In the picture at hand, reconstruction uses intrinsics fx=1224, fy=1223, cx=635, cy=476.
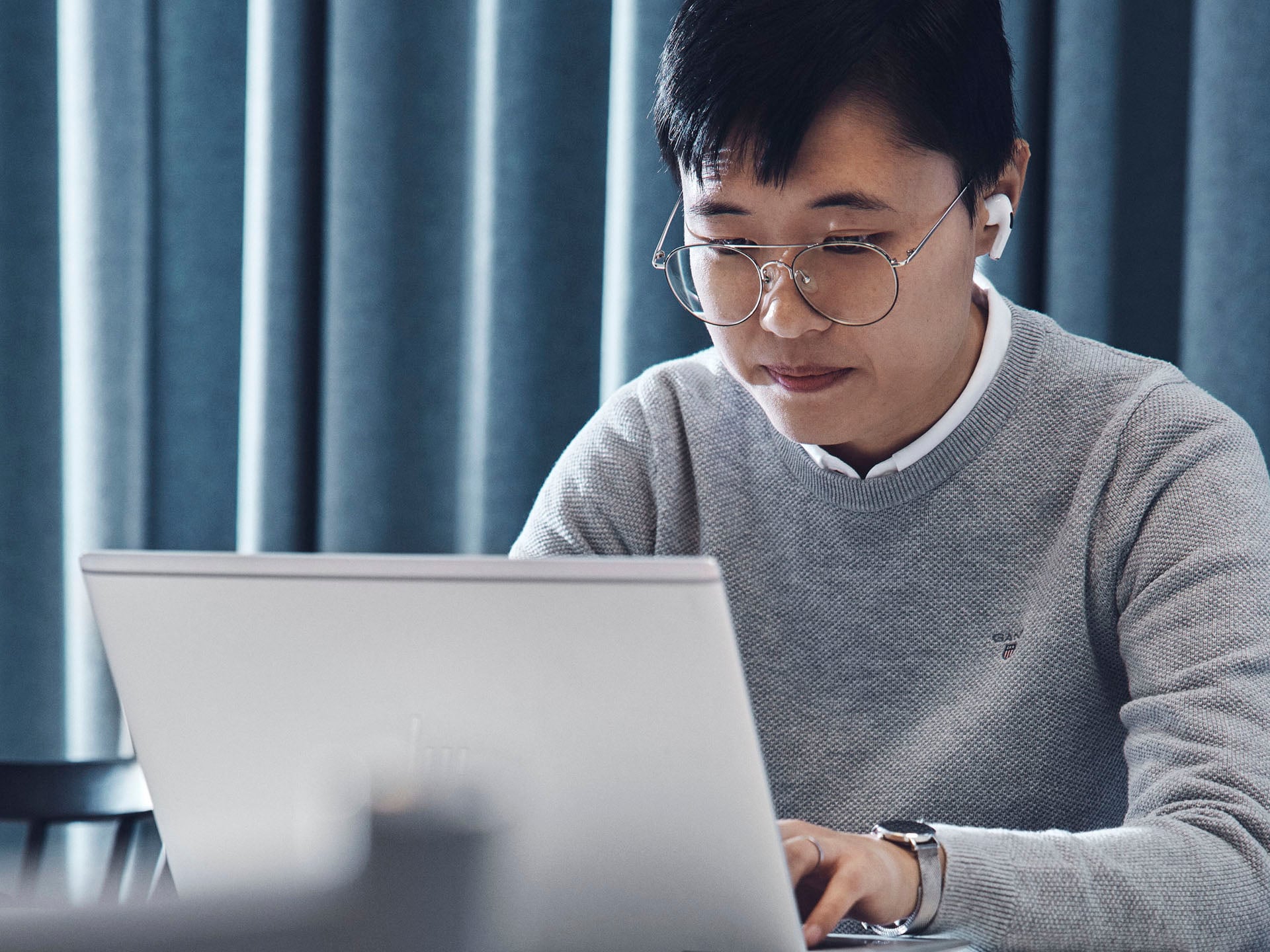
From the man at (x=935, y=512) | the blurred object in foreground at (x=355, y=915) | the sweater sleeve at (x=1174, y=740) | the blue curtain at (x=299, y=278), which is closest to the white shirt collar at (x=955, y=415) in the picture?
the man at (x=935, y=512)

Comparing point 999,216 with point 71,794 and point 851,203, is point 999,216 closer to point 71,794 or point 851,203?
point 851,203

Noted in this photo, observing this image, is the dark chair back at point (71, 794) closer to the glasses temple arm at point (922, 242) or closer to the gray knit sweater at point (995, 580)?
the gray knit sweater at point (995, 580)

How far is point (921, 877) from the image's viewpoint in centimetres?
70

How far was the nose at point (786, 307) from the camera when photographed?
3.03ft

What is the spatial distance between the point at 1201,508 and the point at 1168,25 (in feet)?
2.67

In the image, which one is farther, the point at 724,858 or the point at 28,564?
the point at 28,564

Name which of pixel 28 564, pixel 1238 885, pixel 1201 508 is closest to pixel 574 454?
pixel 1201 508

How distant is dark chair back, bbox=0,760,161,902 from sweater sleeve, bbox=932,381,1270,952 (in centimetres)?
78

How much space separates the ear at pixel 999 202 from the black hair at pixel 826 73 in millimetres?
55

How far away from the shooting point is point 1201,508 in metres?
0.93

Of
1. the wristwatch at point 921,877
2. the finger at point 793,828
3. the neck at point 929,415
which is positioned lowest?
the wristwatch at point 921,877

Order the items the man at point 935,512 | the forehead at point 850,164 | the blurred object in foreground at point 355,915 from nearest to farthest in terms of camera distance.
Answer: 1. the blurred object in foreground at point 355,915
2. the man at point 935,512
3. the forehead at point 850,164

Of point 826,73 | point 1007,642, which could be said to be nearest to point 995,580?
point 1007,642

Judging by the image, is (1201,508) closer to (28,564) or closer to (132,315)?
(132,315)
